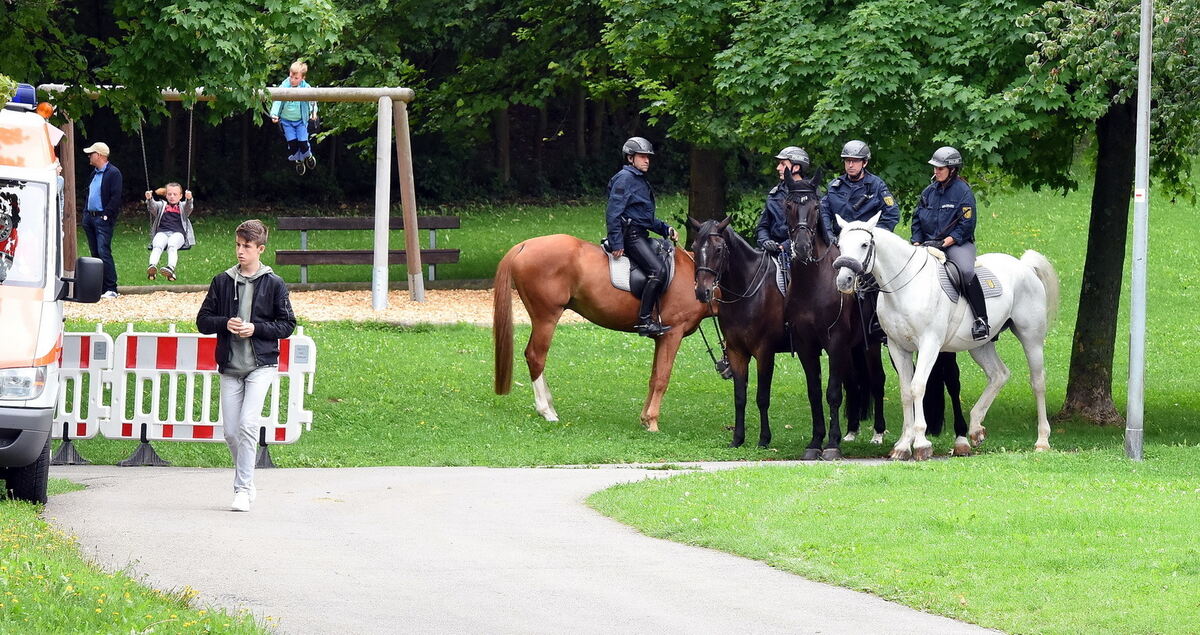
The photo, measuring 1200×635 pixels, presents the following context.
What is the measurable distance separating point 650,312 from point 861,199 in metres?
2.86

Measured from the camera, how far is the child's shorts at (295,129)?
2425 centimetres

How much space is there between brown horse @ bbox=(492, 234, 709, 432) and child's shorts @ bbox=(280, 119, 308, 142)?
23.6ft

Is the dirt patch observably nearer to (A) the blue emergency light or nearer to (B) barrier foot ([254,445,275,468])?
(B) barrier foot ([254,445,275,468])

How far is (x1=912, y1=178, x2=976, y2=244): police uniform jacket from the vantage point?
1603 cm

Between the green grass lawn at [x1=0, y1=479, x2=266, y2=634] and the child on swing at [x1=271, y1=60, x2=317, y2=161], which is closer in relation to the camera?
the green grass lawn at [x1=0, y1=479, x2=266, y2=634]

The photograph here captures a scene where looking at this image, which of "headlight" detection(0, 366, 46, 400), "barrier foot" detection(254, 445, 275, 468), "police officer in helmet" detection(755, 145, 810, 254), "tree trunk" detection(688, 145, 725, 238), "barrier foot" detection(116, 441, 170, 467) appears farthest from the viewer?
"tree trunk" detection(688, 145, 725, 238)

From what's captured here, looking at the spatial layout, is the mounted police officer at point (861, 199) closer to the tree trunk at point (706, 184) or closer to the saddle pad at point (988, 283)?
the saddle pad at point (988, 283)

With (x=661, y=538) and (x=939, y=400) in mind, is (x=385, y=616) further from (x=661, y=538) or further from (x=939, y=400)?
(x=939, y=400)

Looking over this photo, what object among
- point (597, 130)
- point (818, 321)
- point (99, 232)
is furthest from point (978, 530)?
point (597, 130)

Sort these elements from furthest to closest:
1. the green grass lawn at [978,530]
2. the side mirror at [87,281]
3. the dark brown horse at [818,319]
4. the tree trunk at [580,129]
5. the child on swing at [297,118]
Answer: the tree trunk at [580,129]
the child on swing at [297,118]
the dark brown horse at [818,319]
the side mirror at [87,281]
the green grass lawn at [978,530]

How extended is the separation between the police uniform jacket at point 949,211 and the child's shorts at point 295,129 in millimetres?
11015

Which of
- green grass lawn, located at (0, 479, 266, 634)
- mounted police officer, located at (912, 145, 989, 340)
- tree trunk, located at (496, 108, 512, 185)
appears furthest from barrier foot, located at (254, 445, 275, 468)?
tree trunk, located at (496, 108, 512, 185)

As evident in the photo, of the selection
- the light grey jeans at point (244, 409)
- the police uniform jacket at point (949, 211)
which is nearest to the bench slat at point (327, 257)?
the police uniform jacket at point (949, 211)

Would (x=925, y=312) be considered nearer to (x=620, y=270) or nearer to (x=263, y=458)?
(x=620, y=270)
